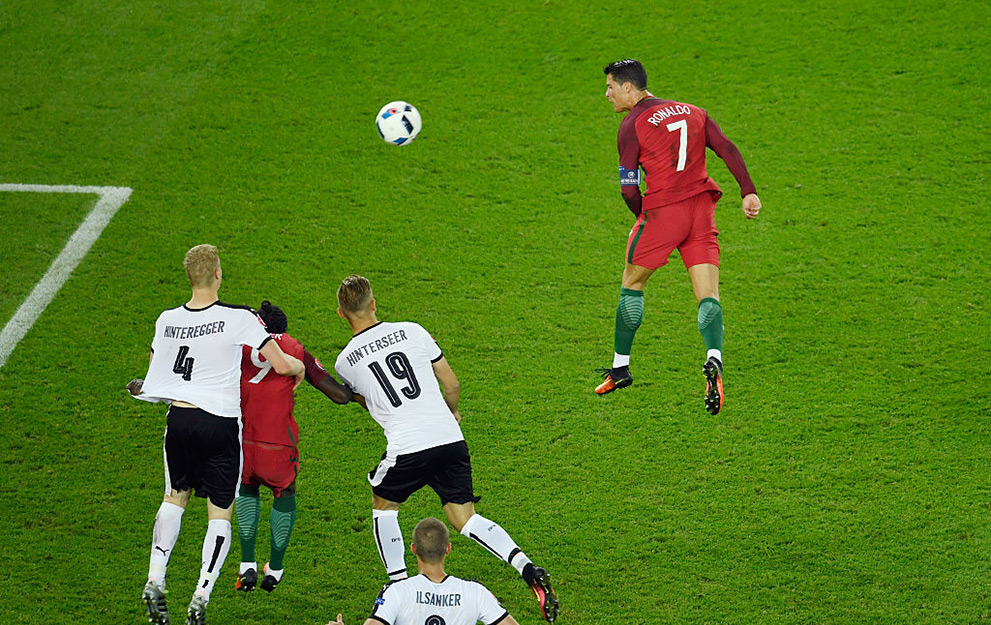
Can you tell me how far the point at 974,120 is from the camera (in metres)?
11.2

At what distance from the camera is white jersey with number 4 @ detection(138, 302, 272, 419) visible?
228 inches

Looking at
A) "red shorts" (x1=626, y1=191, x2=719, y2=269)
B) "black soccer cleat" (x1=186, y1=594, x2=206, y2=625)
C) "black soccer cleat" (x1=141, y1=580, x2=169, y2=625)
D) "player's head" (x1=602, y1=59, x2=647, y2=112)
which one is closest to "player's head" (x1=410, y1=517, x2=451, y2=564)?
"black soccer cleat" (x1=186, y1=594, x2=206, y2=625)

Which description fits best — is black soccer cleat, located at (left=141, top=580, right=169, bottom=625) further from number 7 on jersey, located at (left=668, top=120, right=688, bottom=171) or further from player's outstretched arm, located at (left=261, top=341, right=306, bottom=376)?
number 7 on jersey, located at (left=668, top=120, right=688, bottom=171)

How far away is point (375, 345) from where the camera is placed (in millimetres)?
5891

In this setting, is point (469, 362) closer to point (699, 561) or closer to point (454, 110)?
point (699, 561)

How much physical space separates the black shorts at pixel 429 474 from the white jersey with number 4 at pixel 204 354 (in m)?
0.88

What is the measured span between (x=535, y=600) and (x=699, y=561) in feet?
3.63

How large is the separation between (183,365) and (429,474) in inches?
56.4

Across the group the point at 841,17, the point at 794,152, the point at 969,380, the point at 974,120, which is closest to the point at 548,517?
the point at 969,380

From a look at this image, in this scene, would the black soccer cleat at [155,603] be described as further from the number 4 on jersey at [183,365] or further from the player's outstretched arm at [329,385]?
the player's outstretched arm at [329,385]

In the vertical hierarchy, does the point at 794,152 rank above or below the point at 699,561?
above

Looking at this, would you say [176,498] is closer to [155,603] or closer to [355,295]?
[155,603]

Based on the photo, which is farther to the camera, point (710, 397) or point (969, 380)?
point (969, 380)

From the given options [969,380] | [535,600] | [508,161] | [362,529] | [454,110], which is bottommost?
[535,600]
